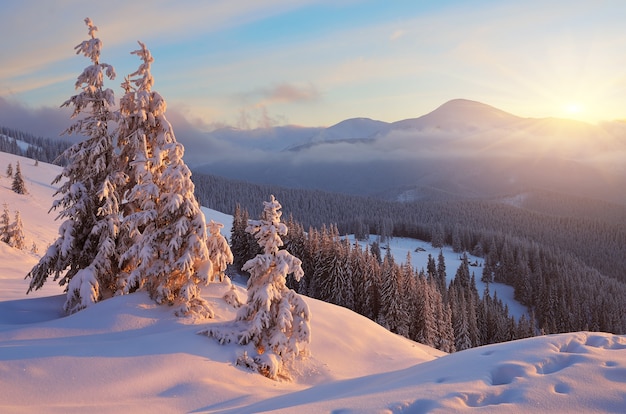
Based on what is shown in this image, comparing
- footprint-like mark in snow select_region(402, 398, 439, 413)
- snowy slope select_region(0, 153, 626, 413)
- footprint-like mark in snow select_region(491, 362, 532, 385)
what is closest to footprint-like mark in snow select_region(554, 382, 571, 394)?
snowy slope select_region(0, 153, 626, 413)

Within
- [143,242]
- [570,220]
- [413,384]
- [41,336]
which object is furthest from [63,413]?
[570,220]

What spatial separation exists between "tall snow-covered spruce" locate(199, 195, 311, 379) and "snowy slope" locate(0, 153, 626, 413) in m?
0.59

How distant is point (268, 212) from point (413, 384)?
8.30 m

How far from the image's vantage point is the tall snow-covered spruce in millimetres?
13164

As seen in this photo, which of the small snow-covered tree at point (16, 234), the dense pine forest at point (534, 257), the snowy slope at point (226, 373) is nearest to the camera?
the snowy slope at point (226, 373)

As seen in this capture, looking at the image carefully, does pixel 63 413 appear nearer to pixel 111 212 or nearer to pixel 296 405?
pixel 296 405

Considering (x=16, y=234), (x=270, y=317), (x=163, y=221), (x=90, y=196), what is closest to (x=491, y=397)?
(x=270, y=317)

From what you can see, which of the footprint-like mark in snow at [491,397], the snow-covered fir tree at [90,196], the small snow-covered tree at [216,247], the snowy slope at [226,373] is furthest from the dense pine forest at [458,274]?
the footprint-like mark in snow at [491,397]

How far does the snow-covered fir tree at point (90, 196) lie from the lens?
16266mm

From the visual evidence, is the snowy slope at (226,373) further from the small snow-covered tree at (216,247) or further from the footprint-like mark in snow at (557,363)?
the small snow-covered tree at (216,247)

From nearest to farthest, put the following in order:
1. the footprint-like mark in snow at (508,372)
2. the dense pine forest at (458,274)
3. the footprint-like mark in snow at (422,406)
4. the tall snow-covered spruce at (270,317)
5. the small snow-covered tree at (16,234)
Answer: the footprint-like mark in snow at (422,406), the footprint-like mark in snow at (508,372), the tall snow-covered spruce at (270,317), the small snow-covered tree at (16,234), the dense pine forest at (458,274)

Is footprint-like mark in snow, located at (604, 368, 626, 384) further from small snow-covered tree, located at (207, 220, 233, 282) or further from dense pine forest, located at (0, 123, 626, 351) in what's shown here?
dense pine forest, located at (0, 123, 626, 351)

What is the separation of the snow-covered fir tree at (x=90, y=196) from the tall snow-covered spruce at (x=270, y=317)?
6.31 m

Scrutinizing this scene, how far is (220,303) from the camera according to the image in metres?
16.6
